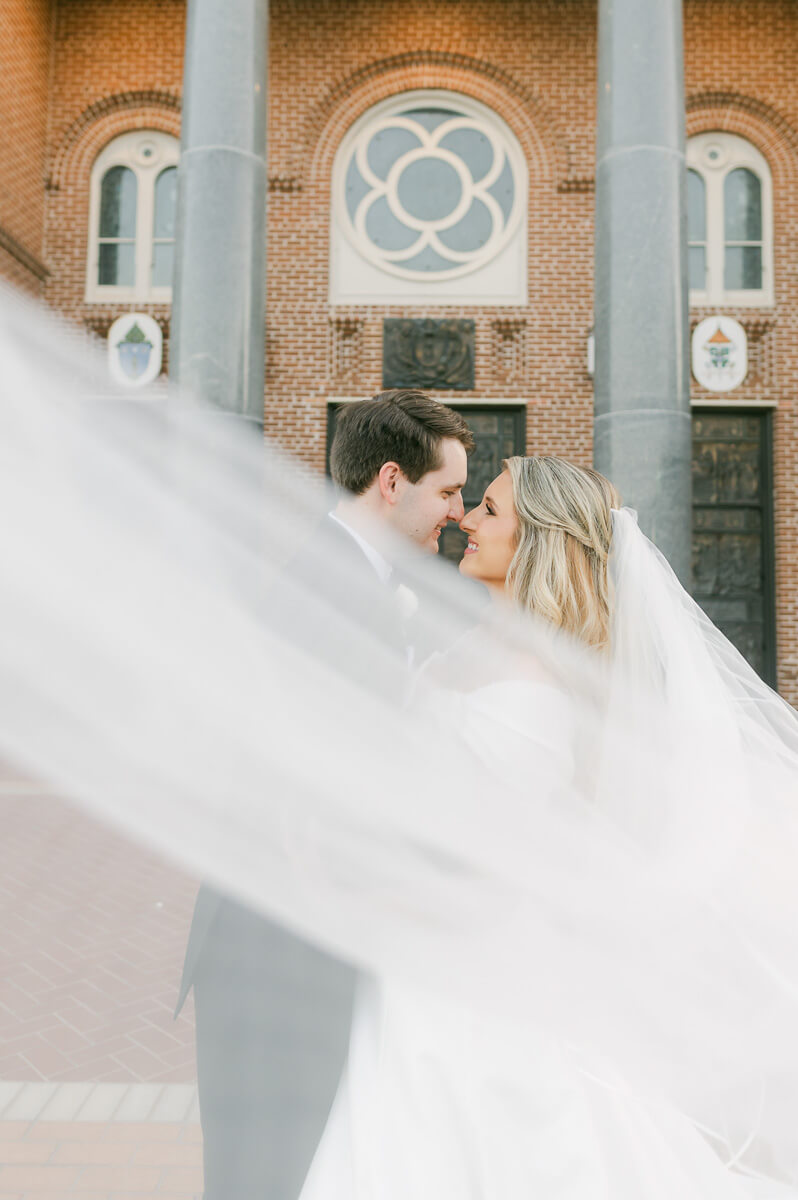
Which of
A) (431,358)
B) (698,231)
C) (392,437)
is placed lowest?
(392,437)

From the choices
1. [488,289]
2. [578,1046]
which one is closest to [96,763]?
[578,1046]

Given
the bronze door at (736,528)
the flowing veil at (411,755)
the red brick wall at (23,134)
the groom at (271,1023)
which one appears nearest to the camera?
the flowing veil at (411,755)

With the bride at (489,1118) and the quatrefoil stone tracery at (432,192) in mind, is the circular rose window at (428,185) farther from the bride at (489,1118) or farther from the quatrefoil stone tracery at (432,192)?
the bride at (489,1118)

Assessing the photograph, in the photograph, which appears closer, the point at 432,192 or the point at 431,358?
the point at 431,358

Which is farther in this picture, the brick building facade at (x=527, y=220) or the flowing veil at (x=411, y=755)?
the brick building facade at (x=527, y=220)

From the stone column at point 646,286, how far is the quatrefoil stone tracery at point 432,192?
190 inches

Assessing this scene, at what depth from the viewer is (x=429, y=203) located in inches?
476

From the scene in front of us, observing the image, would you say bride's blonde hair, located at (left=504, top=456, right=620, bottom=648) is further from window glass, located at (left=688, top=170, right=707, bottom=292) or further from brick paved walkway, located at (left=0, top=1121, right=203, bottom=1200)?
window glass, located at (left=688, top=170, right=707, bottom=292)

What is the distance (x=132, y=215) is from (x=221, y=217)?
230 inches

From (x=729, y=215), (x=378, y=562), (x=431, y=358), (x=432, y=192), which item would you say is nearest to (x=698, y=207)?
(x=729, y=215)

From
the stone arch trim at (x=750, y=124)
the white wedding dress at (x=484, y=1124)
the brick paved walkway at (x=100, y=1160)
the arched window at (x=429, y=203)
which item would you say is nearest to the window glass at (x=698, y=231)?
the stone arch trim at (x=750, y=124)

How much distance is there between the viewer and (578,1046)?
5.72 feet

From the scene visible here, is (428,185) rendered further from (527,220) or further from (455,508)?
(455,508)

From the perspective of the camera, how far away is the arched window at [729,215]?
1195cm
